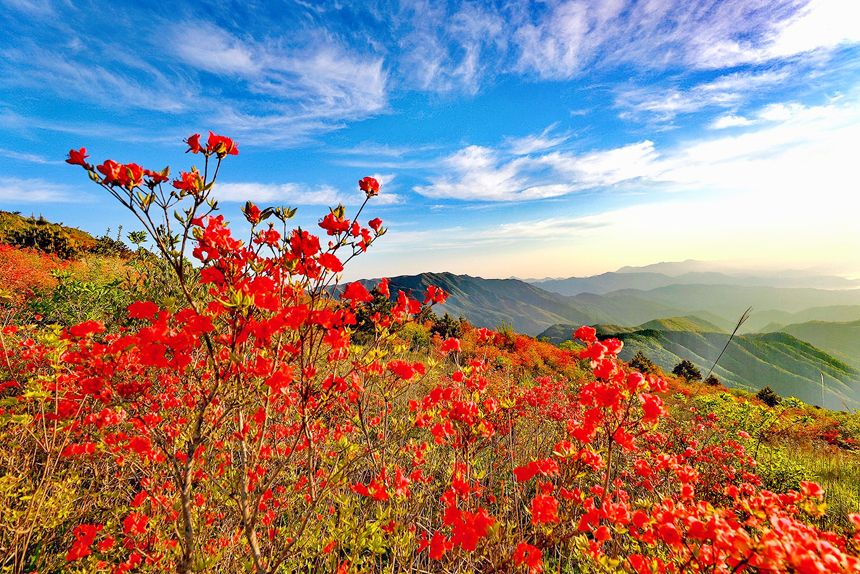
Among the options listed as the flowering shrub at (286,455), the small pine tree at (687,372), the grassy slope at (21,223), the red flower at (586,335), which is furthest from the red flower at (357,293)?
the grassy slope at (21,223)

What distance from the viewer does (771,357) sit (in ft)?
142

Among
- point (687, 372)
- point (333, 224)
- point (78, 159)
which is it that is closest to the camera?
point (78, 159)

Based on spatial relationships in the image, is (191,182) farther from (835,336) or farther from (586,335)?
(835,336)

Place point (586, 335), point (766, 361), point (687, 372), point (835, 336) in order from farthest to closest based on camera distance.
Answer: point (835, 336) < point (766, 361) < point (687, 372) < point (586, 335)

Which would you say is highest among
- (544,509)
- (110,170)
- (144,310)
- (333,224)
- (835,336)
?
(110,170)

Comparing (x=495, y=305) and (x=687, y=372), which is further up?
(x=687, y=372)

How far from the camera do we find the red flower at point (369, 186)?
2766 mm

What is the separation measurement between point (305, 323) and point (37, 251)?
971 inches

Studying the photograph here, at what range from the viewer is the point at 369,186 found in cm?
278

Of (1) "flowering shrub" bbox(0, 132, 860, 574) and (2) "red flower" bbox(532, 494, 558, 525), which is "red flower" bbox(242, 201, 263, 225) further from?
(2) "red flower" bbox(532, 494, 558, 525)

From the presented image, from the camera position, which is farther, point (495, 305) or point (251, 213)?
point (495, 305)

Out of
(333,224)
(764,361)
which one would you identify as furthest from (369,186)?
(764,361)

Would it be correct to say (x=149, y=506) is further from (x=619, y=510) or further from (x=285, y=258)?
(x=619, y=510)

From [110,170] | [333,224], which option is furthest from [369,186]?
[110,170]
